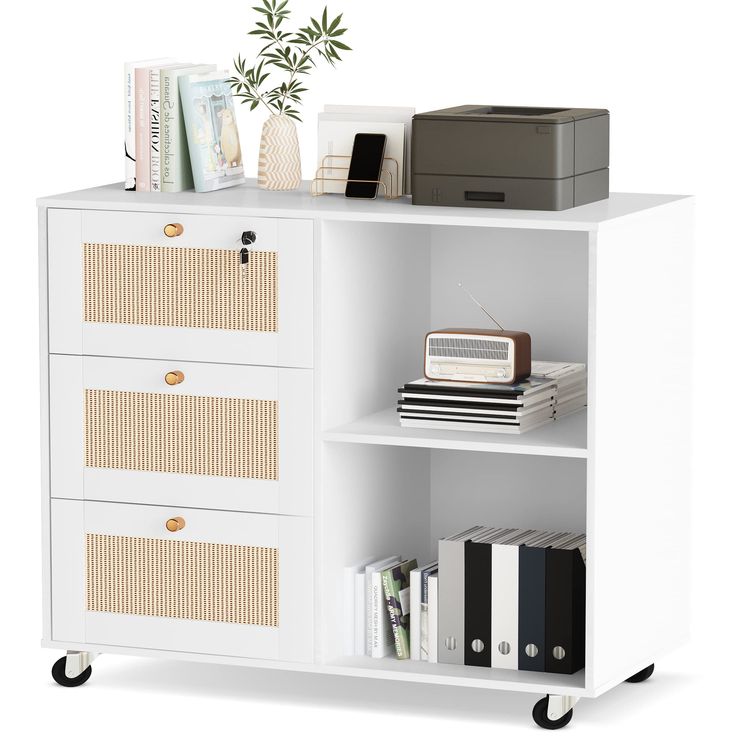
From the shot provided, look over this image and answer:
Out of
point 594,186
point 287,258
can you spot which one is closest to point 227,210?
point 287,258

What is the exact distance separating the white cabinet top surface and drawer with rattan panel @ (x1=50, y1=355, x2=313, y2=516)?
0.37 metres

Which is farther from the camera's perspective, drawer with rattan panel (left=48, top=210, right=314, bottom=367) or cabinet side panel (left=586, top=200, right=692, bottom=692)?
drawer with rattan panel (left=48, top=210, right=314, bottom=367)

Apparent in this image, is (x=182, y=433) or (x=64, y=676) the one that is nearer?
(x=182, y=433)

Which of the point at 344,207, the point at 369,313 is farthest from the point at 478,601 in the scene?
the point at 344,207

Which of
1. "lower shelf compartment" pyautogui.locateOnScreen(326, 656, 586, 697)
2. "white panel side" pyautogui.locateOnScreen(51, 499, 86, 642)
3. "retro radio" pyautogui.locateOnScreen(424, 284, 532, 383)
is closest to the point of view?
"lower shelf compartment" pyautogui.locateOnScreen(326, 656, 586, 697)

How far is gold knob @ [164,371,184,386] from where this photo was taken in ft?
17.1

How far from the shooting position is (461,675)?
202 inches

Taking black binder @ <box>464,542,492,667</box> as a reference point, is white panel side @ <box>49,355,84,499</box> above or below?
above

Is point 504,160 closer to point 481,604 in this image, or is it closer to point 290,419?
point 290,419

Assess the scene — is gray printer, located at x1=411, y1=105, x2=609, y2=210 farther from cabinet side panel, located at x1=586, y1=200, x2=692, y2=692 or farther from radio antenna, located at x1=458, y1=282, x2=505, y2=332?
radio antenna, located at x1=458, y1=282, x2=505, y2=332

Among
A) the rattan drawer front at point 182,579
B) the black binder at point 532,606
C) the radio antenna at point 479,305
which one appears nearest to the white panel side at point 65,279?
the rattan drawer front at point 182,579

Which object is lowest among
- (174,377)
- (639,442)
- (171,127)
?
(639,442)

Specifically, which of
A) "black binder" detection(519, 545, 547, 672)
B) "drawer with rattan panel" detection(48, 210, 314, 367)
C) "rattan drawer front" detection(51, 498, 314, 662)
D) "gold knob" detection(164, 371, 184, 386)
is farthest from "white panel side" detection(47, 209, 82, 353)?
"black binder" detection(519, 545, 547, 672)

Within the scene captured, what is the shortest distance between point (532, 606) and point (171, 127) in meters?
1.46
